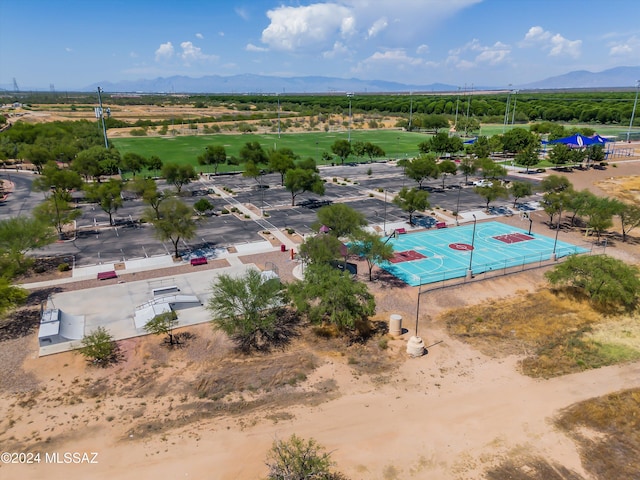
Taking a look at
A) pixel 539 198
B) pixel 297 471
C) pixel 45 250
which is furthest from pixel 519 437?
pixel 539 198

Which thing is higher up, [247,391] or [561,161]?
[561,161]

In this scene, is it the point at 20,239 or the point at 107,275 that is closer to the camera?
the point at 20,239

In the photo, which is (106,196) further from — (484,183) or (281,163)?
(484,183)

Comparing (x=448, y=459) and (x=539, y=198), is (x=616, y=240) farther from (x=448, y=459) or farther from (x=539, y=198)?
(x=448, y=459)

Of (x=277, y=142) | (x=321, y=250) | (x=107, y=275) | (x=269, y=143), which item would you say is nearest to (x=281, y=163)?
(x=107, y=275)

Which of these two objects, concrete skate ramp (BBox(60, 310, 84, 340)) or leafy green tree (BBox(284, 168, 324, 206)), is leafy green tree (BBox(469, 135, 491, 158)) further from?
concrete skate ramp (BBox(60, 310, 84, 340))

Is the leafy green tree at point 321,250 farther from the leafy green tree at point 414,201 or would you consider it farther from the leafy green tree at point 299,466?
the leafy green tree at point 414,201
